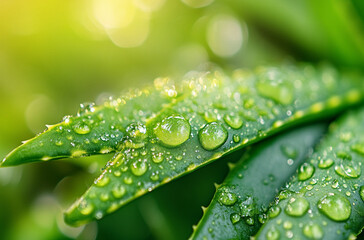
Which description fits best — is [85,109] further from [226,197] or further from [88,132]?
[226,197]

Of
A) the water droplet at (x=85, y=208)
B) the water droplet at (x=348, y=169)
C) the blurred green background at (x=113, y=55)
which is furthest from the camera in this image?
the blurred green background at (x=113, y=55)

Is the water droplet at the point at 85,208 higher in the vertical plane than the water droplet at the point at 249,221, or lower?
higher

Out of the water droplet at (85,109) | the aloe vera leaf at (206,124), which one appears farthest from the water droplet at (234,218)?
the water droplet at (85,109)

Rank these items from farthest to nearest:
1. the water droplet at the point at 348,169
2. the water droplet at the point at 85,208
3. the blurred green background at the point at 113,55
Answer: the blurred green background at the point at 113,55 < the water droplet at the point at 348,169 < the water droplet at the point at 85,208

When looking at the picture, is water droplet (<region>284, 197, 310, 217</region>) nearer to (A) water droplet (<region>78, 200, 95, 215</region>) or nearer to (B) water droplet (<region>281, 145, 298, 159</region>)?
(B) water droplet (<region>281, 145, 298, 159</region>)

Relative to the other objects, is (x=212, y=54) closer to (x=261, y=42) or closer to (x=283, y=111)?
(x=261, y=42)

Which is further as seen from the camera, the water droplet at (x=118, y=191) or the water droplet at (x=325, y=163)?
the water droplet at (x=325, y=163)

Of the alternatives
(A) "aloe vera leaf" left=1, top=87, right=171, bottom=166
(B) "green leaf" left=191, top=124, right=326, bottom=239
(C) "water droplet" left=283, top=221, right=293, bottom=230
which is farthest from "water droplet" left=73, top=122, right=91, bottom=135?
(C) "water droplet" left=283, top=221, right=293, bottom=230

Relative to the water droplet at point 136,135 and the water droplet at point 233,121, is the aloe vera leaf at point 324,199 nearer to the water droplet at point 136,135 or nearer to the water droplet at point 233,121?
the water droplet at point 233,121
